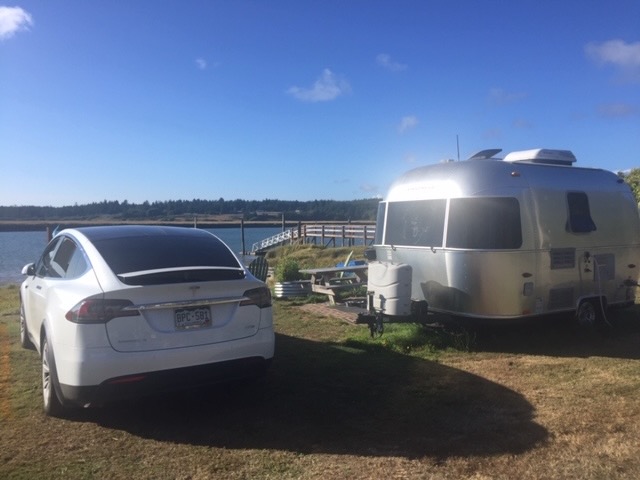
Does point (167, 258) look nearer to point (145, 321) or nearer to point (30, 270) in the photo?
point (145, 321)

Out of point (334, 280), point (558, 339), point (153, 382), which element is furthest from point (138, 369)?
point (334, 280)

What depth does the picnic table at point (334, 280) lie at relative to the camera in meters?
11.3

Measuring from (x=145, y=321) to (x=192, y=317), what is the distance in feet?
1.25

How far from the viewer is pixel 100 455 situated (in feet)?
14.0

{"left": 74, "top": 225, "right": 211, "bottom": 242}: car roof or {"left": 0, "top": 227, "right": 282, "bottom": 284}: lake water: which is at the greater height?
{"left": 74, "top": 225, "right": 211, "bottom": 242}: car roof

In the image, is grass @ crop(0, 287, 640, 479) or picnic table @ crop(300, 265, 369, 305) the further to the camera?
picnic table @ crop(300, 265, 369, 305)

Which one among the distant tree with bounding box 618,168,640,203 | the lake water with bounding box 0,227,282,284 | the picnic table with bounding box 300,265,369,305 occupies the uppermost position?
the distant tree with bounding box 618,168,640,203

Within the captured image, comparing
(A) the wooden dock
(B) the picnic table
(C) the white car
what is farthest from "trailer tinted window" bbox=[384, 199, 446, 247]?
(A) the wooden dock

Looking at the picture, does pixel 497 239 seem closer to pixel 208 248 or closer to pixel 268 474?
pixel 208 248

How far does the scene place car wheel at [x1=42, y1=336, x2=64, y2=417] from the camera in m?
4.79

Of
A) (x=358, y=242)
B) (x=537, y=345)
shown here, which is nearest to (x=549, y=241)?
(x=537, y=345)

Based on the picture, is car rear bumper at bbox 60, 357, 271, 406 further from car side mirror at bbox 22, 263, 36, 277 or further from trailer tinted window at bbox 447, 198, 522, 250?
trailer tinted window at bbox 447, 198, 522, 250

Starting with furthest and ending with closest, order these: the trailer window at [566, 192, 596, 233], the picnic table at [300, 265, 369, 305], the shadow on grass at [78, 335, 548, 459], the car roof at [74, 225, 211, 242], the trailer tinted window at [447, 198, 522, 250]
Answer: the picnic table at [300, 265, 369, 305] < the trailer window at [566, 192, 596, 233] < the trailer tinted window at [447, 198, 522, 250] < the car roof at [74, 225, 211, 242] < the shadow on grass at [78, 335, 548, 459]

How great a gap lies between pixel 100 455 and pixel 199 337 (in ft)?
3.61
